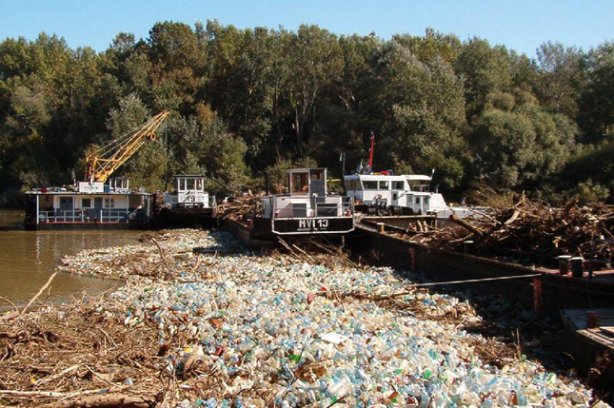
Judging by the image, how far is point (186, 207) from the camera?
114ft

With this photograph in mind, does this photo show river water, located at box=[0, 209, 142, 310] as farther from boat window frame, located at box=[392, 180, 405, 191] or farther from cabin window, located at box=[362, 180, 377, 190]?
boat window frame, located at box=[392, 180, 405, 191]

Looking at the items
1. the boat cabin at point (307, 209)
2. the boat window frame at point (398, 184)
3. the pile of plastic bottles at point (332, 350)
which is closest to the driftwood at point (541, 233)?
the pile of plastic bottles at point (332, 350)

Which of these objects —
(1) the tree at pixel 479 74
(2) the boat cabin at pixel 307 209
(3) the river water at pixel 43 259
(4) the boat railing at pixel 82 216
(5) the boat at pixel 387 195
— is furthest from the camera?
(1) the tree at pixel 479 74

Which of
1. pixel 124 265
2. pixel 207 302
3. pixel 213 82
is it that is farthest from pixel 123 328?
pixel 213 82

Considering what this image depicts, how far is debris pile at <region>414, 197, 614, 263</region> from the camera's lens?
39.8ft

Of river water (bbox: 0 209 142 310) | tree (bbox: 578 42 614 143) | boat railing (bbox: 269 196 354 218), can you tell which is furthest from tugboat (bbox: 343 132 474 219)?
tree (bbox: 578 42 614 143)

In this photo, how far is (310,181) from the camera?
22.5 meters

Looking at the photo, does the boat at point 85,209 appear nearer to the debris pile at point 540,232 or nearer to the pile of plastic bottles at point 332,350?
the pile of plastic bottles at point 332,350

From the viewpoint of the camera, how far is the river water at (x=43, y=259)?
1542 centimetres

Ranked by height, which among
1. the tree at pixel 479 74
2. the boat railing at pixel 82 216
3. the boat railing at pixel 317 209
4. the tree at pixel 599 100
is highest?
the tree at pixel 479 74

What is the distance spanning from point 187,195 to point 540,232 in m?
25.4

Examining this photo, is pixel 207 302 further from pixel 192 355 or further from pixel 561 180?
pixel 561 180

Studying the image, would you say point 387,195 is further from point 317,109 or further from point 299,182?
point 317,109

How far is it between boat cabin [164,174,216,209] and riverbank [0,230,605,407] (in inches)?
913
